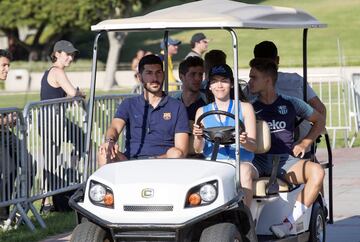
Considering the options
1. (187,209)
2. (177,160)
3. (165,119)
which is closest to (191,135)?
(165,119)

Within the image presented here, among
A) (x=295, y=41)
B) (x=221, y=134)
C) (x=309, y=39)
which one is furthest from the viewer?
(x=309, y=39)

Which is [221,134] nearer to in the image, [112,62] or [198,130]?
[198,130]

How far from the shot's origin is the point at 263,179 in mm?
7918

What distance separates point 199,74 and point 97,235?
2.73 meters

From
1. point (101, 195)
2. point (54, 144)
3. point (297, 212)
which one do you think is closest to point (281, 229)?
point (297, 212)

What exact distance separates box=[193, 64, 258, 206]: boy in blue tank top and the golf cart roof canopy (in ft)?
1.41

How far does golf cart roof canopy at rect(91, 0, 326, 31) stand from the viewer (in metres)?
7.28

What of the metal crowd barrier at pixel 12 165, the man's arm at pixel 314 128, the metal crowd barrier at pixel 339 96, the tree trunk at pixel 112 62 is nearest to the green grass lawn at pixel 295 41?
the tree trunk at pixel 112 62

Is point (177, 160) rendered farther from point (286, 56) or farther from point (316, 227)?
point (286, 56)

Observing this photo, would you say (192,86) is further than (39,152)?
No

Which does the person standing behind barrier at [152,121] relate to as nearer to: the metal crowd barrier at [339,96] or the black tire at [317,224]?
Answer: the black tire at [317,224]

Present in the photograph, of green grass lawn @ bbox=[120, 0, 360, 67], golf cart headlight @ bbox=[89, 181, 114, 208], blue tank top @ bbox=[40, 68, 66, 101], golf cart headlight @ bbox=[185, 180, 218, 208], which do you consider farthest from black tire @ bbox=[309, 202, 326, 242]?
green grass lawn @ bbox=[120, 0, 360, 67]

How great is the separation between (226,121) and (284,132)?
0.82 meters

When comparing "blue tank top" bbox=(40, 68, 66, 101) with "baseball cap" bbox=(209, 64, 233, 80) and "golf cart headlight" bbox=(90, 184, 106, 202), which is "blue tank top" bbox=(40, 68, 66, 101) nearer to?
"baseball cap" bbox=(209, 64, 233, 80)
